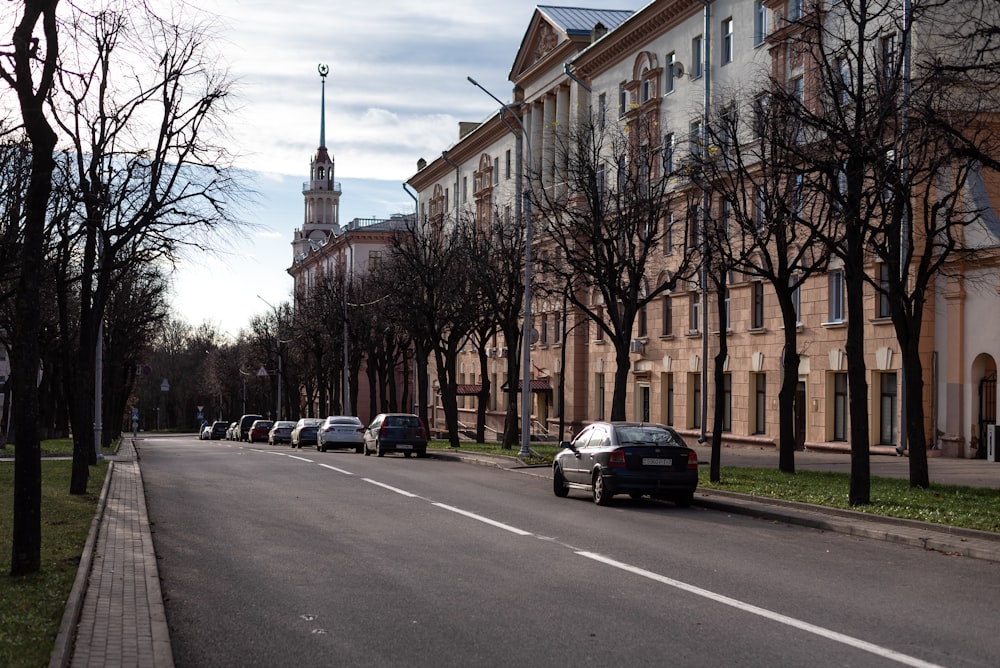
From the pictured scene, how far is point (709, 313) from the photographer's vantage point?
46406 millimetres

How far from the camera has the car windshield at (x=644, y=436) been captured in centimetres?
2058

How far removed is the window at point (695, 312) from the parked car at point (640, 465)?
26.6 meters

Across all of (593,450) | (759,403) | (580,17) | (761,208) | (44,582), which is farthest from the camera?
(580,17)

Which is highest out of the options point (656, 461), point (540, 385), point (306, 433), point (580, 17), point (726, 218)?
point (580, 17)

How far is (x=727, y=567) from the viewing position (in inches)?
480

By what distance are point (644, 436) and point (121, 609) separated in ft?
41.9

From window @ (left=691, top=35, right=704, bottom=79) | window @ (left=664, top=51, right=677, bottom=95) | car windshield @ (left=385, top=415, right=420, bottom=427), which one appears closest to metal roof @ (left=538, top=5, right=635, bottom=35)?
window @ (left=664, top=51, right=677, bottom=95)

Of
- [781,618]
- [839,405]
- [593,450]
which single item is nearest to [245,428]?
[839,405]

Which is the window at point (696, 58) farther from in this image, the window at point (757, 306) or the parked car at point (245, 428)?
the parked car at point (245, 428)

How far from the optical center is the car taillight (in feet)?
66.1

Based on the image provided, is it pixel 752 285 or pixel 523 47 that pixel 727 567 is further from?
pixel 523 47

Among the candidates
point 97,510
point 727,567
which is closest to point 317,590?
point 727,567

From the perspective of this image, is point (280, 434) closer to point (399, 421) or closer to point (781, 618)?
point (399, 421)

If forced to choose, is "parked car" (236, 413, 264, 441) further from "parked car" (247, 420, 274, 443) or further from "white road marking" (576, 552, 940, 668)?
"white road marking" (576, 552, 940, 668)
